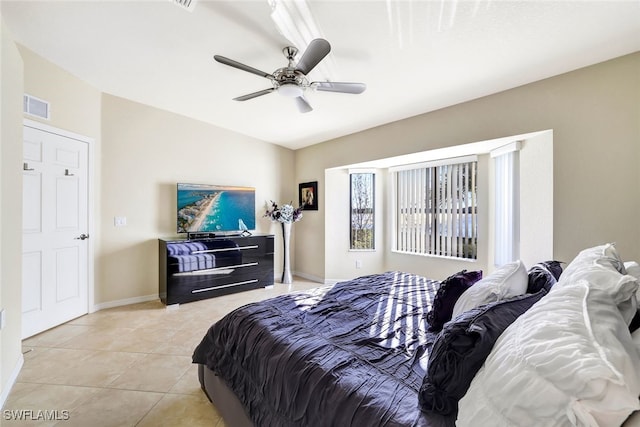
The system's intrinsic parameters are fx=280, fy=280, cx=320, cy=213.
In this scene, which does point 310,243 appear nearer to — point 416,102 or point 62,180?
point 416,102

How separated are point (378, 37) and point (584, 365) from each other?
7.54ft

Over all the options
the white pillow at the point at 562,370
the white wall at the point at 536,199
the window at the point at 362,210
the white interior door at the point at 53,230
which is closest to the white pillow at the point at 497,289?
the white pillow at the point at 562,370

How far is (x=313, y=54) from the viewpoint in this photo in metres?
1.91

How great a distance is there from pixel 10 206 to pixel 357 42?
9.30ft

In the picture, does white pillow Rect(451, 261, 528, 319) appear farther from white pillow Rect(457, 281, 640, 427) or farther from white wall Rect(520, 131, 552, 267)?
white wall Rect(520, 131, 552, 267)

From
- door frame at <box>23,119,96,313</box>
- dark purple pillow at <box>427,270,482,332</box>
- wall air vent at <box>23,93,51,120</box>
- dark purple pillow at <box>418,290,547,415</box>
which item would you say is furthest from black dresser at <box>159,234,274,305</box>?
dark purple pillow at <box>418,290,547,415</box>

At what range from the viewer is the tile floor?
1.76 m

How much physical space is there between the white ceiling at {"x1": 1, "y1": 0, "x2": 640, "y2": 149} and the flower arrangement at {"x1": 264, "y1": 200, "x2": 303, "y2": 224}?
204cm

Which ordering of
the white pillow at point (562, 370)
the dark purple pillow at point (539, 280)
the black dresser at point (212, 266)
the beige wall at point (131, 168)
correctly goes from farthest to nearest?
1. the black dresser at point (212, 266)
2. the beige wall at point (131, 168)
3. the dark purple pillow at point (539, 280)
4. the white pillow at point (562, 370)

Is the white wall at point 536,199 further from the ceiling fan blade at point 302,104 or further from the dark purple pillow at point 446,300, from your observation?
the ceiling fan blade at point 302,104

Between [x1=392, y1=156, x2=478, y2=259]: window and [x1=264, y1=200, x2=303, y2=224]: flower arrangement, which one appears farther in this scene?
[x1=264, y1=200, x2=303, y2=224]: flower arrangement

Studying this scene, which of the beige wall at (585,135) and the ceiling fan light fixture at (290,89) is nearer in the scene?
the beige wall at (585,135)

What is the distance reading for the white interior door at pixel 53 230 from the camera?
2.80 meters

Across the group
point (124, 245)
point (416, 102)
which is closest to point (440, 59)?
point (416, 102)
